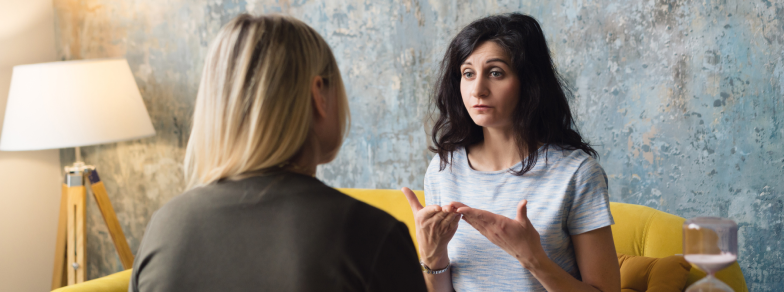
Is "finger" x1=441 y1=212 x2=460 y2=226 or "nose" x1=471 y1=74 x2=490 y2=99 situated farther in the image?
"nose" x1=471 y1=74 x2=490 y2=99

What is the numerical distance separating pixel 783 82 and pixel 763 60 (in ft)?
0.32

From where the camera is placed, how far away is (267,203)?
65cm

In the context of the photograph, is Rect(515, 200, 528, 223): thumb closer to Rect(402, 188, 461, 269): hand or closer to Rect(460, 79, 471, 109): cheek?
Rect(402, 188, 461, 269): hand

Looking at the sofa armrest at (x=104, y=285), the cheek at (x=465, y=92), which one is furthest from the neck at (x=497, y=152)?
the sofa armrest at (x=104, y=285)

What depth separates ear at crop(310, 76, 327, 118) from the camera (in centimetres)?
70

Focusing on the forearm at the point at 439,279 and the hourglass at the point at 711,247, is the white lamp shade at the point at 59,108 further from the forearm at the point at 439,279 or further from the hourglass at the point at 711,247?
the hourglass at the point at 711,247

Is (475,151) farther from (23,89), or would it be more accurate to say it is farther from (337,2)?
(23,89)

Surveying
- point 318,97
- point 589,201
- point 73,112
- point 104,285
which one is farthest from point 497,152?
point 73,112

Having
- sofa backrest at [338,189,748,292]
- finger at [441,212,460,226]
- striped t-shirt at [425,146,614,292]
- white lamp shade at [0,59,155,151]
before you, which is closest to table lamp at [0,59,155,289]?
white lamp shade at [0,59,155,151]

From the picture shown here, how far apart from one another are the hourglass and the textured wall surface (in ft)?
4.37

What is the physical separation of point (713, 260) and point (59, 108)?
2.58m

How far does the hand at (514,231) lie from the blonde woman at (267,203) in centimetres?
53

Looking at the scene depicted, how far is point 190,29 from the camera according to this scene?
291cm

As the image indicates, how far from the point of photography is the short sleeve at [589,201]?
1211 mm
